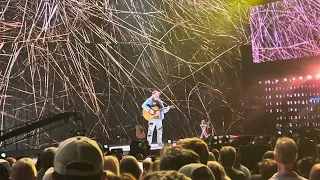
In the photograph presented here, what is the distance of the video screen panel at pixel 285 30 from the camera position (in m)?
12.6

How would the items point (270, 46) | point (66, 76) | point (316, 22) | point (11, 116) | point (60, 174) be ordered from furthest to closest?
point (270, 46) → point (316, 22) → point (66, 76) → point (11, 116) → point (60, 174)

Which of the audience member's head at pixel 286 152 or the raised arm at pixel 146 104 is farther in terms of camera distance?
the raised arm at pixel 146 104

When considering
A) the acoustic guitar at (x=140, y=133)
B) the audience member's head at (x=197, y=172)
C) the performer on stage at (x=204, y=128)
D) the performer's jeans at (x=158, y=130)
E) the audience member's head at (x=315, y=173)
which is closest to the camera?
the audience member's head at (x=197, y=172)

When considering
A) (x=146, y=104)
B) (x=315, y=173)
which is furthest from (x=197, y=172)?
(x=146, y=104)

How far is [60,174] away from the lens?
1.46 meters

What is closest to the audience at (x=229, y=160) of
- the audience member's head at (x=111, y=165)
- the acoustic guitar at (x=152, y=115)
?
the audience member's head at (x=111, y=165)

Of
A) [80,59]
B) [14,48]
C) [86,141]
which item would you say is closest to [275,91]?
[80,59]

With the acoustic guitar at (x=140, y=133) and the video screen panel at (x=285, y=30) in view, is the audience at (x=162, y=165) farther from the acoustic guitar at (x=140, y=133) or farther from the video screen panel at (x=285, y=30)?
the video screen panel at (x=285, y=30)

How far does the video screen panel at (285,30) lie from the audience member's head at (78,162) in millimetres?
11857

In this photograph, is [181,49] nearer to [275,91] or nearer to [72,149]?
[275,91]

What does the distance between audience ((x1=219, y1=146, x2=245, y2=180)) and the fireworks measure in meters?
7.66

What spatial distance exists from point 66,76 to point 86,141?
9.63 metres

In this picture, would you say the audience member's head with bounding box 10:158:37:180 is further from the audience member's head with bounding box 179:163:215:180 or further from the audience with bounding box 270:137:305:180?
the audience with bounding box 270:137:305:180

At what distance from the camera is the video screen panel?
41.2 feet
